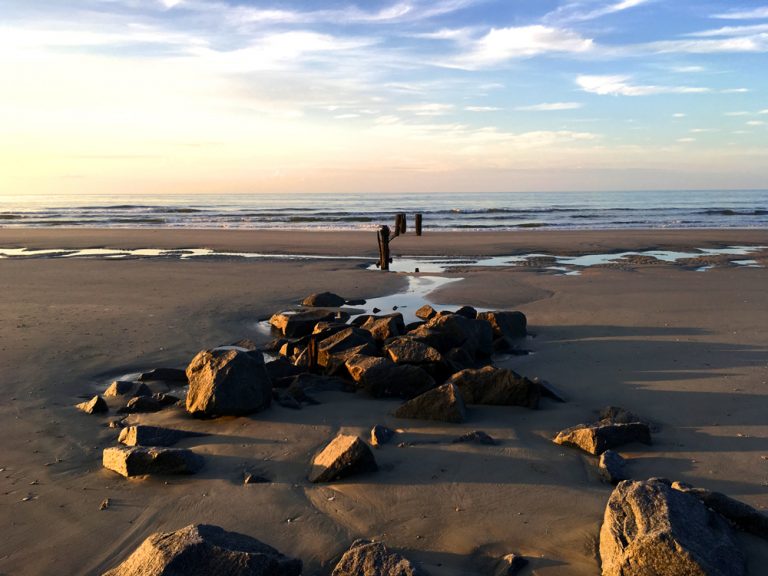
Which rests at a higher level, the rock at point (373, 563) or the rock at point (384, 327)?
the rock at point (384, 327)

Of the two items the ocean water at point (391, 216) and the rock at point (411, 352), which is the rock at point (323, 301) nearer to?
the rock at point (411, 352)

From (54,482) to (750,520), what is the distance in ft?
16.6

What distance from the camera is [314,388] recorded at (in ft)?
26.0

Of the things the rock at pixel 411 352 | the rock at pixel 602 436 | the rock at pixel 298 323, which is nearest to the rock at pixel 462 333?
Answer: the rock at pixel 411 352

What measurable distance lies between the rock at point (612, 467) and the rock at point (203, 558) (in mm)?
2667

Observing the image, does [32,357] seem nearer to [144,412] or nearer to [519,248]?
[144,412]

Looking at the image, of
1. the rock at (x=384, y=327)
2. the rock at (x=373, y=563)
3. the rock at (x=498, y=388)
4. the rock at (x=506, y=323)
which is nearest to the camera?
the rock at (x=373, y=563)

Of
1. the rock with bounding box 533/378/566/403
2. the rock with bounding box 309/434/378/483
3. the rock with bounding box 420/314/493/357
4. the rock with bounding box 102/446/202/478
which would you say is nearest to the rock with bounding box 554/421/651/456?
the rock with bounding box 533/378/566/403

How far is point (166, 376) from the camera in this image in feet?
27.5

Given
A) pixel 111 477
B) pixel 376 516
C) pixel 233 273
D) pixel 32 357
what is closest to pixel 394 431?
pixel 376 516

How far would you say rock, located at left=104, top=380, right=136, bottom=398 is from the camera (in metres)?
7.60

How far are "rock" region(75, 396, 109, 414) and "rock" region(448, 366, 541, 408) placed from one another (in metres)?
3.71

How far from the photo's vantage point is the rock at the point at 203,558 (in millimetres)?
3475

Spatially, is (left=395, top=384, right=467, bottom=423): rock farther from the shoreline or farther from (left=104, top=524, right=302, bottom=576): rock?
the shoreline
